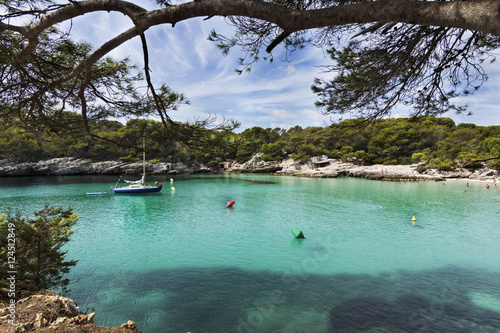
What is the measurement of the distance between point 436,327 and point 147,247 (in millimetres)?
8318

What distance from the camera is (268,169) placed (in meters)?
47.1

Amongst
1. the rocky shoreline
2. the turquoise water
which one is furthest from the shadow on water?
the rocky shoreline

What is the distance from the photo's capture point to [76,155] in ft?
137

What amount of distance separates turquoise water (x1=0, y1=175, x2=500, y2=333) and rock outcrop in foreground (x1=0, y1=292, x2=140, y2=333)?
2434 millimetres

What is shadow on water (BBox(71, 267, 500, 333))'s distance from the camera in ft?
14.8

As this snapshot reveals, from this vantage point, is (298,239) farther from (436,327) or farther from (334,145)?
(334,145)

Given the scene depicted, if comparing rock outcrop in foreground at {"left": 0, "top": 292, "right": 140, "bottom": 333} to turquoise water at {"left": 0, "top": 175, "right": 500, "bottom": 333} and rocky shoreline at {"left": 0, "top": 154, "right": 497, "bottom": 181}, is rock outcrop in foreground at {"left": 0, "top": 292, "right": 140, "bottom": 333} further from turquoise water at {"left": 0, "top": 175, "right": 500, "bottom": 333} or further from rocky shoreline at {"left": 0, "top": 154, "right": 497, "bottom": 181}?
rocky shoreline at {"left": 0, "top": 154, "right": 497, "bottom": 181}

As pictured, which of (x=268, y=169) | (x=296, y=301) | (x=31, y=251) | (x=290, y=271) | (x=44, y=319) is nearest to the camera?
(x=44, y=319)

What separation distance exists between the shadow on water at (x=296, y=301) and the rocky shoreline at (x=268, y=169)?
3051cm

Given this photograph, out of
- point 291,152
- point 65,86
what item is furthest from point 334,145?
point 65,86

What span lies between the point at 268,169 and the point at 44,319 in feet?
149

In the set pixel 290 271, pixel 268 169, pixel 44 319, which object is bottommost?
pixel 290 271

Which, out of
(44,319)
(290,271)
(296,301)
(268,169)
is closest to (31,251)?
(44,319)

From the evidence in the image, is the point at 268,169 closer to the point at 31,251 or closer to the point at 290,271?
the point at 290,271
